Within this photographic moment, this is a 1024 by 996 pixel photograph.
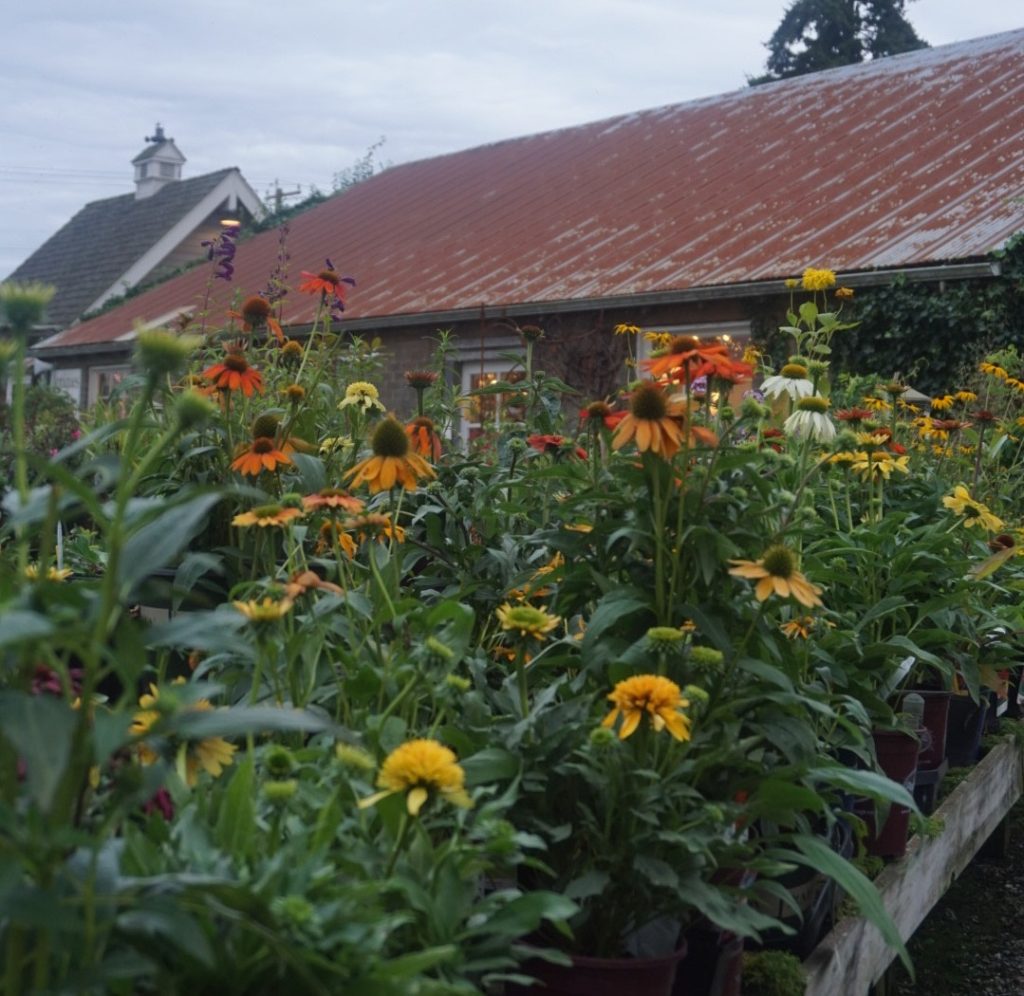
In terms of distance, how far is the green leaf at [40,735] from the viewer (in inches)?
30.1

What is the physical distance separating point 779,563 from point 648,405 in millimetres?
264

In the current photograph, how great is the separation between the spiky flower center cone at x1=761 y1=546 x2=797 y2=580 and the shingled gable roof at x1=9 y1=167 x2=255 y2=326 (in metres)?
20.9

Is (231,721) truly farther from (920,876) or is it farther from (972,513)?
(972,513)

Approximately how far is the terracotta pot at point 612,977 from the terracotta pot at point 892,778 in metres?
1.11

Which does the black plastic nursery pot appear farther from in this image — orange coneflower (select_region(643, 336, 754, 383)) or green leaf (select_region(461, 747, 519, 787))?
green leaf (select_region(461, 747, 519, 787))

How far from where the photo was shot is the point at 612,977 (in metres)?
1.34

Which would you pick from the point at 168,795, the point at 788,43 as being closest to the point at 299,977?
the point at 168,795

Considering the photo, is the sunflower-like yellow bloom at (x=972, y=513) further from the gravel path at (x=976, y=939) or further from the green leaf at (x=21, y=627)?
the green leaf at (x=21, y=627)

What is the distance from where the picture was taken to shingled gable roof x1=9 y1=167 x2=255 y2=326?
70.9ft

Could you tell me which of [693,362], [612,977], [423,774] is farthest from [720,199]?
[423,774]

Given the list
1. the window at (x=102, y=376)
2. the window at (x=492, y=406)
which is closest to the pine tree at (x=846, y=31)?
the window at (x=102, y=376)

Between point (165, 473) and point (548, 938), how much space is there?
153 centimetres

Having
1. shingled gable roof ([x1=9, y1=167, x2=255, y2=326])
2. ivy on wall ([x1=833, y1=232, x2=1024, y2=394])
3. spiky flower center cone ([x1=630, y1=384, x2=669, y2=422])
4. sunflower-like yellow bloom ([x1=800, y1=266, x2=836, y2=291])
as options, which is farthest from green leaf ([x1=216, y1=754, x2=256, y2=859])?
shingled gable roof ([x1=9, y1=167, x2=255, y2=326])

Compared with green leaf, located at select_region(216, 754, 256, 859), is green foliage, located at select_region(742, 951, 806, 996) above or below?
below
